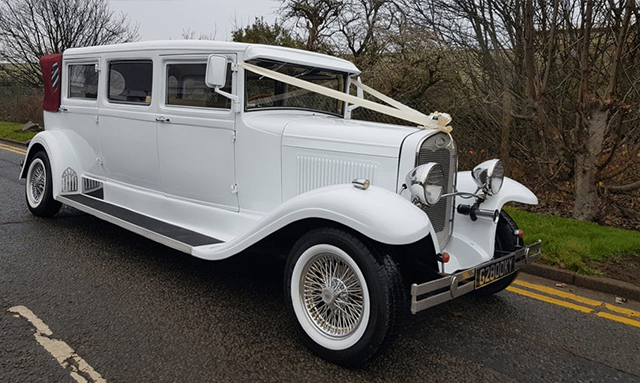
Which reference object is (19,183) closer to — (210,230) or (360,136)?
(210,230)

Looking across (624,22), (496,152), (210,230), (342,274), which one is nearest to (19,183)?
(210,230)

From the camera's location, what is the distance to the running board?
13.3 feet

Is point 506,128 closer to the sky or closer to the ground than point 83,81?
closer to the ground

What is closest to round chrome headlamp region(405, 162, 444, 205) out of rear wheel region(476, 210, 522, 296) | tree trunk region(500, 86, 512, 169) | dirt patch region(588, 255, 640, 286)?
rear wheel region(476, 210, 522, 296)

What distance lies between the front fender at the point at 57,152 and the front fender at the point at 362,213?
3.21m

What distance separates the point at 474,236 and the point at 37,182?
5.18 m

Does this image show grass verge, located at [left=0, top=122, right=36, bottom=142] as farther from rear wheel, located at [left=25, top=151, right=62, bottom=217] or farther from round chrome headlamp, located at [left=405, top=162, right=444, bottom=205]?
round chrome headlamp, located at [left=405, top=162, right=444, bottom=205]

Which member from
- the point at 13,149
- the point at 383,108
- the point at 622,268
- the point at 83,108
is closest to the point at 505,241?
the point at 383,108

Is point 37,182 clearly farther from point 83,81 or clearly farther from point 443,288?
point 443,288

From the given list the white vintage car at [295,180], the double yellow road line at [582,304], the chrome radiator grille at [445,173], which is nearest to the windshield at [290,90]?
the white vintage car at [295,180]

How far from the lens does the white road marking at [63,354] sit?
9.29 ft

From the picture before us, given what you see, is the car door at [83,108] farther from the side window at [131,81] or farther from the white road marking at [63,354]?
the white road marking at [63,354]

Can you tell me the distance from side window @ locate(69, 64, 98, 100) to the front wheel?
138 inches

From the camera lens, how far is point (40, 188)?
20.3ft
